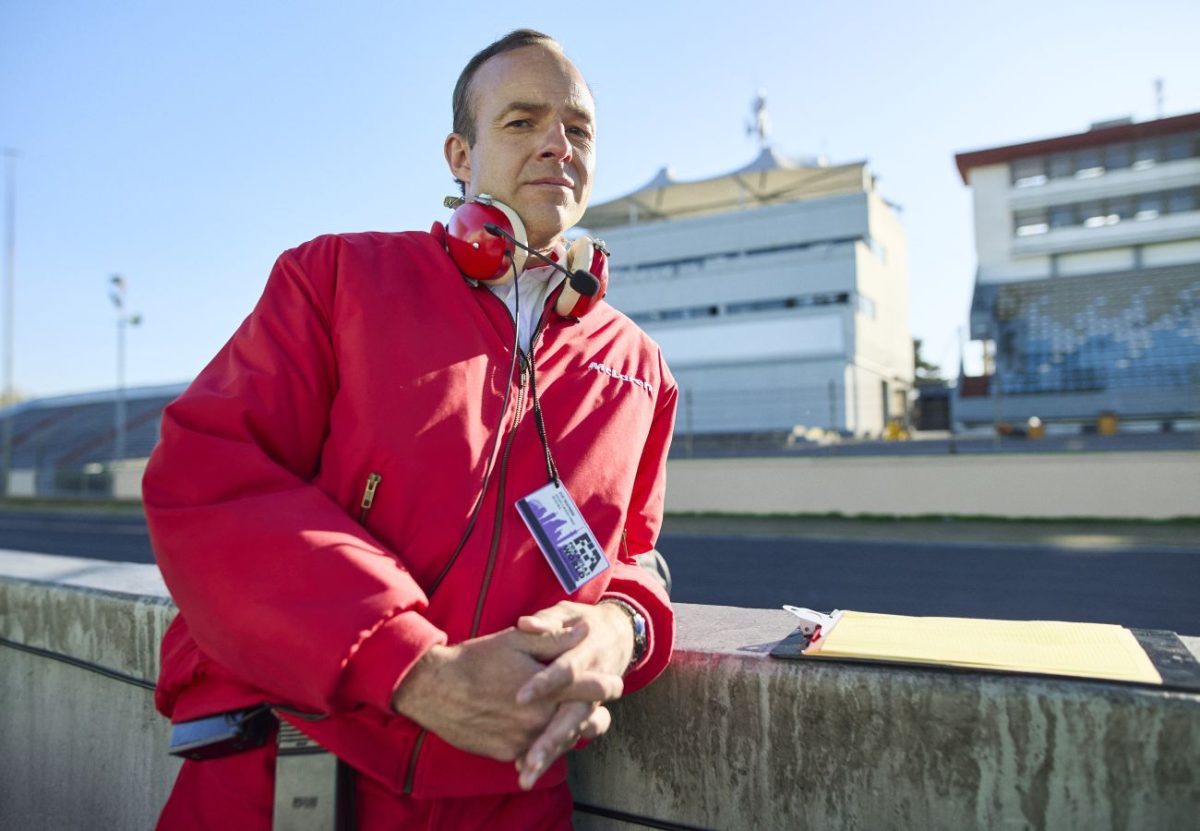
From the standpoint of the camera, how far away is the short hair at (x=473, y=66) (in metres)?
1.65

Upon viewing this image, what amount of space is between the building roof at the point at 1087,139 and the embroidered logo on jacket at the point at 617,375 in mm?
48269

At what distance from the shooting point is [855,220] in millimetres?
37562

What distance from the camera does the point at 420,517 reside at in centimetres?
129

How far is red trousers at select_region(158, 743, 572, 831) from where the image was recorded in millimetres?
1262

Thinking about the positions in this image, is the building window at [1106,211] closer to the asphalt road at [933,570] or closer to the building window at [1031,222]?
the building window at [1031,222]

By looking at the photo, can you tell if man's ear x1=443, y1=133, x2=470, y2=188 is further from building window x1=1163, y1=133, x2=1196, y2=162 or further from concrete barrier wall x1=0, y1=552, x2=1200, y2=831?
building window x1=1163, y1=133, x2=1196, y2=162

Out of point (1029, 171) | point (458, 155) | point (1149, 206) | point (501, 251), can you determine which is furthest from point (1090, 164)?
point (501, 251)

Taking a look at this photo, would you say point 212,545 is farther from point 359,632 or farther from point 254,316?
point 254,316

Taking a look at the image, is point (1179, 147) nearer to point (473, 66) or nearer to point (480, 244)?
point (473, 66)

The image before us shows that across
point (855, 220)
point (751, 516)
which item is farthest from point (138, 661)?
point (855, 220)

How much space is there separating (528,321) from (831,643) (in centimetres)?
88

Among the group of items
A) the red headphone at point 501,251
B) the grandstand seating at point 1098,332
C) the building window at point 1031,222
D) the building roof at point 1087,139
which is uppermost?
the building roof at point 1087,139

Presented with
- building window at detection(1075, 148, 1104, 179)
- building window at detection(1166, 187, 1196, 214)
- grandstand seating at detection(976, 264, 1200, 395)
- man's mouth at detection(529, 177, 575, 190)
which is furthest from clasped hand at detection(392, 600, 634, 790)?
building window at detection(1166, 187, 1196, 214)

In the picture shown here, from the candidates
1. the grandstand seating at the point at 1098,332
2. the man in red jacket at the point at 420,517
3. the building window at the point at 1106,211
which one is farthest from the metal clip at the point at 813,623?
the building window at the point at 1106,211
